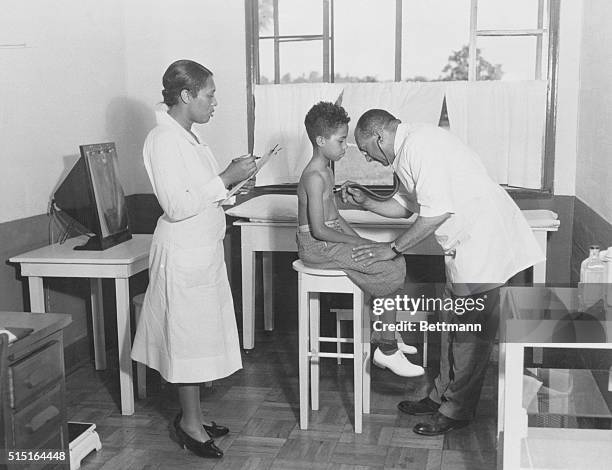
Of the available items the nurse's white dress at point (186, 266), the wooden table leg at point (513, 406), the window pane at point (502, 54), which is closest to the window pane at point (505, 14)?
the window pane at point (502, 54)

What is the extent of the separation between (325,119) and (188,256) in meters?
0.80

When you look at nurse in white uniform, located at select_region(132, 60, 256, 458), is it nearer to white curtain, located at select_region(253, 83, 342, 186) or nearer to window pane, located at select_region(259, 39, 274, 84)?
white curtain, located at select_region(253, 83, 342, 186)

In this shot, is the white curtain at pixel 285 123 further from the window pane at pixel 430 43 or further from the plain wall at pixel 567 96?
the window pane at pixel 430 43

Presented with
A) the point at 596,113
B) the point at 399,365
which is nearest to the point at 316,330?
the point at 399,365

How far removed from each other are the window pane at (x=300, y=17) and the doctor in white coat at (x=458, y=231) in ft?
6.22

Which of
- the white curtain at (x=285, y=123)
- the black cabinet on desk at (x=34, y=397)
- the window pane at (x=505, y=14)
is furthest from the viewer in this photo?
the window pane at (x=505, y=14)

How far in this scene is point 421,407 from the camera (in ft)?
11.8

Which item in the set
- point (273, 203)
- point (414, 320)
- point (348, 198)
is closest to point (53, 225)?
point (273, 203)

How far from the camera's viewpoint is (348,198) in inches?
140

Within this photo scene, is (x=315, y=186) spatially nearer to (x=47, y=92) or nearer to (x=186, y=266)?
(x=186, y=266)

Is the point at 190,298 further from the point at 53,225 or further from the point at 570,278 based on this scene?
the point at 570,278

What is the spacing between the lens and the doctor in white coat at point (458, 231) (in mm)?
3129

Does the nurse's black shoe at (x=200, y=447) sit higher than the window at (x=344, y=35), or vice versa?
the window at (x=344, y=35)

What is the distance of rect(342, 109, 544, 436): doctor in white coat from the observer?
10.3 ft
